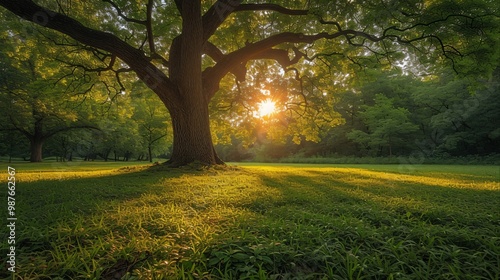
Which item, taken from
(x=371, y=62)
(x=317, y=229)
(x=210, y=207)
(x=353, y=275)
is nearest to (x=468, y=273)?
(x=353, y=275)

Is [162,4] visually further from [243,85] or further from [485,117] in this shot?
[485,117]

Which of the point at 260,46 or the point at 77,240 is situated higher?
the point at 260,46

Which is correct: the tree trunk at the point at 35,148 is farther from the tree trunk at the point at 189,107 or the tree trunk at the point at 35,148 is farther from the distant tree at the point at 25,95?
the tree trunk at the point at 189,107

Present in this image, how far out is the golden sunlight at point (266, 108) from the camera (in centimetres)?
1520

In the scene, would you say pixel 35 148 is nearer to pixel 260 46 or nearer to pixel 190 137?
pixel 190 137

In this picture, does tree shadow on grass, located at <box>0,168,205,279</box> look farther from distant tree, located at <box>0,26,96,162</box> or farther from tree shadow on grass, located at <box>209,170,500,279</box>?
distant tree, located at <box>0,26,96,162</box>

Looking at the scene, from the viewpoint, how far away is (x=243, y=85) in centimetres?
1410

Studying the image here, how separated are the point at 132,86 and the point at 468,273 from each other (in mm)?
13012

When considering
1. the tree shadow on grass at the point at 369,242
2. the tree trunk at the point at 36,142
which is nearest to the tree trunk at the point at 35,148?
the tree trunk at the point at 36,142

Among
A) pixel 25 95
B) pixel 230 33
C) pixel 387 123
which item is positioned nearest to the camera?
pixel 230 33

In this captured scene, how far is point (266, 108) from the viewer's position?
1625 centimetres

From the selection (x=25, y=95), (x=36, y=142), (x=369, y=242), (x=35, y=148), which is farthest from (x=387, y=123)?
(x=35, y=148)

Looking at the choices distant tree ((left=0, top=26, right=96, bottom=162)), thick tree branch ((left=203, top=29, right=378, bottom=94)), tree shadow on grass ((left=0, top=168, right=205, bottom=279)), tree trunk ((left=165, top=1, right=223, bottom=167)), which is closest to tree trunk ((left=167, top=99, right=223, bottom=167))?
tree trunk ((left=165, top=1, right=223, bottom=167))

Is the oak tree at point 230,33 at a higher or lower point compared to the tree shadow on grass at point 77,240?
higher
